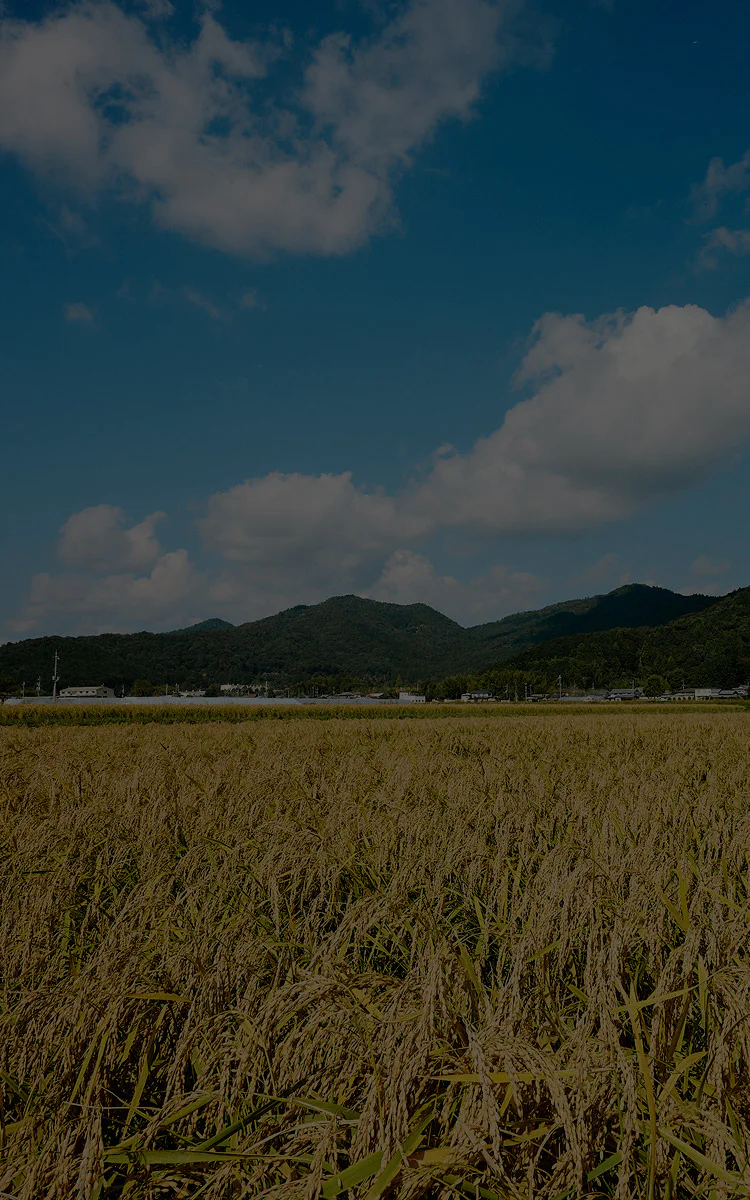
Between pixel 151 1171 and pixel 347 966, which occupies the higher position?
pixel 347 966

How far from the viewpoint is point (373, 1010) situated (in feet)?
6.03

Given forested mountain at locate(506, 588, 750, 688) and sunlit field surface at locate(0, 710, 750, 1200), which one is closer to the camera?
sunlit field surface at locate(0, 710, 750, 1200)

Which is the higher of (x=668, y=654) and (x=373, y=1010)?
(x=668, y=654)

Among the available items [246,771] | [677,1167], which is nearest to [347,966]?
[677,1167]

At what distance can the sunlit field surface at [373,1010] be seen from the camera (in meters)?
1.39

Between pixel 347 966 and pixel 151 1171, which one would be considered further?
pixel 347 966

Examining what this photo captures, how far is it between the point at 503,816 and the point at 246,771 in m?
3.54

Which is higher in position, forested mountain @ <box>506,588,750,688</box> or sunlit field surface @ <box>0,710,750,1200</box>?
forested mountain @ <box>506,588,750,688</box>

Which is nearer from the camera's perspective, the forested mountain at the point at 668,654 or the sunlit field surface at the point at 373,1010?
the sunlit field surface at the point at 373,1010

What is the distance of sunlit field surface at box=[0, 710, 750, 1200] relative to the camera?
1.39 m

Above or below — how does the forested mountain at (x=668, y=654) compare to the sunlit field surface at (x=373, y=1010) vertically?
above

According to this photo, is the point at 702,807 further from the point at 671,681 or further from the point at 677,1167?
the point at 671,681

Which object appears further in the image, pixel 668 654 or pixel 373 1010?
pixel 668 654

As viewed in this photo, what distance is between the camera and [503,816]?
4684 mm
